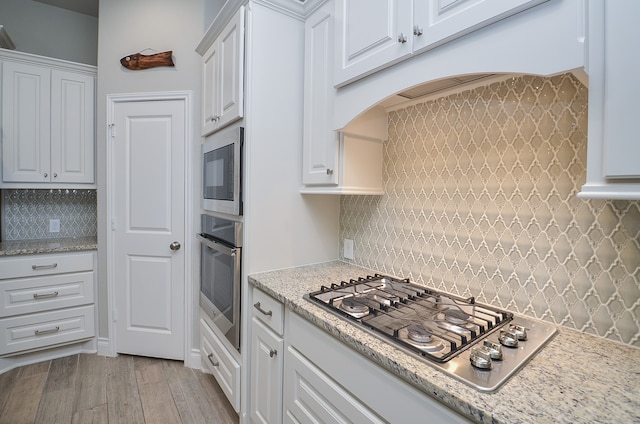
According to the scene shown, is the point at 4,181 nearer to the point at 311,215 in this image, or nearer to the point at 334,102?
the point at 311,215

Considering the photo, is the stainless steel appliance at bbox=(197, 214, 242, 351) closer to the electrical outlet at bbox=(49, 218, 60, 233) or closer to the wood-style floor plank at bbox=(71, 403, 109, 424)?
the wood-style floor plank at bbox=(71, 403, 109, 424)

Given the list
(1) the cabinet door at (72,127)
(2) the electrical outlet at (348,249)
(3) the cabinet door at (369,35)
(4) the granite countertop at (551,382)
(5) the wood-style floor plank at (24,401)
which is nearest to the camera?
(4) the granite countertop at (551,382)

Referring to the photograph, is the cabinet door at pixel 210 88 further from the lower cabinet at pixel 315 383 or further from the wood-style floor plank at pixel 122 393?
the wood-style floor plank at pixel 122 393

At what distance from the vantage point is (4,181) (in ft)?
8.12

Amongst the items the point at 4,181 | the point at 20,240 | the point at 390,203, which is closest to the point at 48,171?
the point at 4,181

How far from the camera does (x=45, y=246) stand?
2.50m

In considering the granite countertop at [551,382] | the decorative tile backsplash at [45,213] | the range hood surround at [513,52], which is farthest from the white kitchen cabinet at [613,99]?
the decorative tile backsplash at [45,213]

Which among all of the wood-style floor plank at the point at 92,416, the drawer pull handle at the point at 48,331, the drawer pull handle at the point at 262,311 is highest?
the drawer pull handle at the point at 262,311

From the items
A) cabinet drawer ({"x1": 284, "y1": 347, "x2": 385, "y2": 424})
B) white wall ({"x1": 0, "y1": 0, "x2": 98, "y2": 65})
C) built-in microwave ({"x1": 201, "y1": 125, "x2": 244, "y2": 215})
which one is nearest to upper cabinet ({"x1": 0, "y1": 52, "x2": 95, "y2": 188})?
white wall ({"x1": 0, "y1": 0, "x2": 98, "y2": 65})

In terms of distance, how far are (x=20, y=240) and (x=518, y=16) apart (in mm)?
3783

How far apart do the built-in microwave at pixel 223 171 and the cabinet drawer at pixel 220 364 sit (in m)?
0.86

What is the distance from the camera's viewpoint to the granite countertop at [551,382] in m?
0.64

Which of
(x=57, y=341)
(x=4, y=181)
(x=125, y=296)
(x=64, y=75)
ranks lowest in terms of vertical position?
(x=57, y=341)

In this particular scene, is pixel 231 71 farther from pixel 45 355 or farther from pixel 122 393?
pixel 45 355
